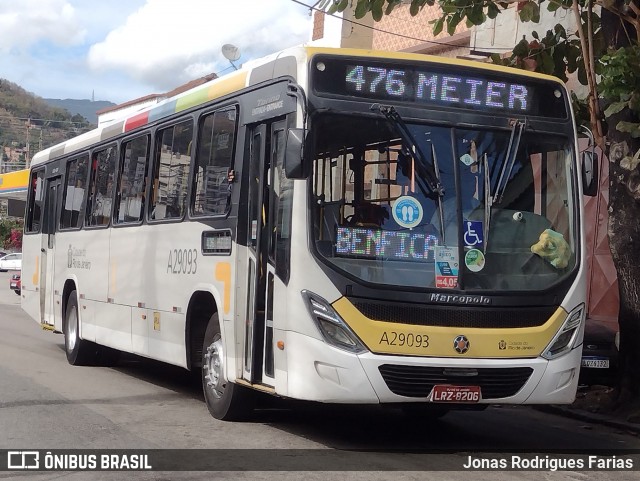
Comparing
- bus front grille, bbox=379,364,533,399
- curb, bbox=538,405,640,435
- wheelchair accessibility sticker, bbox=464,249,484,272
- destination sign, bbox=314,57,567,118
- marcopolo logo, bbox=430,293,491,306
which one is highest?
destination sign, bbox=314,57,567,118

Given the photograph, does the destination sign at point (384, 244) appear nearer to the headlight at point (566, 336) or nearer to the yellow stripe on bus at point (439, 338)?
the yellow stripe on bus at point (439, 338)

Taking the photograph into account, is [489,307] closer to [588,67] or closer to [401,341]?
[401,341]

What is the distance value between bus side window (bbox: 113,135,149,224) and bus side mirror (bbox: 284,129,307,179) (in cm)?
455

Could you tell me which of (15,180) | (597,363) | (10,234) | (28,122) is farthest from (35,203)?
(28,122)

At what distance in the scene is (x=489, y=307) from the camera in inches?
313

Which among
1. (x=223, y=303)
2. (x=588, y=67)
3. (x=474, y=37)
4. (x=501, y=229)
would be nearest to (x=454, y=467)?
(x=501, y=229)

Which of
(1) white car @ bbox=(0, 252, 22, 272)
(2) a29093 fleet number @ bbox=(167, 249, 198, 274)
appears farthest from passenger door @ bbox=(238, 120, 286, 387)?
(1) white car @ bbox=(0, 252, 22, 272)

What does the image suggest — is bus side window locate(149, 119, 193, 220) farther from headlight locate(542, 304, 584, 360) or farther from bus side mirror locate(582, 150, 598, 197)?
headlight locate(542, 304, 584, 360)

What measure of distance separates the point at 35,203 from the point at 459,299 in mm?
11118

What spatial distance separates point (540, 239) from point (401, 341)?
1.55 meters

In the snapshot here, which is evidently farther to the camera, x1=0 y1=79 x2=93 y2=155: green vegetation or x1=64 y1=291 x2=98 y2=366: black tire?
x1=0 y1=79 x2=93 y2=155: green vegetation

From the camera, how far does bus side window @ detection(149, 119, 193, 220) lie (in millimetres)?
10562

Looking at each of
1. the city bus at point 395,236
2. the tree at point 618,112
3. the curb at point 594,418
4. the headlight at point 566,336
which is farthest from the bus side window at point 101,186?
the headlight at point 566,336

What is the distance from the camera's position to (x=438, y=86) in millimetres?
8352
